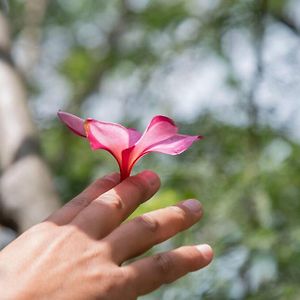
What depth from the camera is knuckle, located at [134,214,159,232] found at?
2.88 ft

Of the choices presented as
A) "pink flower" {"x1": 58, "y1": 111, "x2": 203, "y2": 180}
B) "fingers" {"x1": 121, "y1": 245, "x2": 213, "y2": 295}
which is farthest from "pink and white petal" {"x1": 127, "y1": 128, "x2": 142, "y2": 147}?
"fingers" {"x1": 121, "y1": 245, "x2": 213, "y2": 295}

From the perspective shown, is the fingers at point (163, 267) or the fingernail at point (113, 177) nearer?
the fingers at point (163, 267)

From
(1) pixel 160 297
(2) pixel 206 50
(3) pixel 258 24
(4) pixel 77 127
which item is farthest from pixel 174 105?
(4) pixel 77 127

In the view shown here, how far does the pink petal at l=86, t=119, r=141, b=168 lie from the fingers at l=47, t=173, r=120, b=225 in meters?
0.03

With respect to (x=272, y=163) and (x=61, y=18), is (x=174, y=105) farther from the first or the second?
(x=61, y=18)

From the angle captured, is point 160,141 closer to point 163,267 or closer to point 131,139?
point 131,139

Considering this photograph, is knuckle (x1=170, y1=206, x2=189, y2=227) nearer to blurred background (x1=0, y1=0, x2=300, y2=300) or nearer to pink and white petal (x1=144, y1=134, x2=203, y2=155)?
pink and white petal (x1=144, y1=134, x2=203, y2=155)

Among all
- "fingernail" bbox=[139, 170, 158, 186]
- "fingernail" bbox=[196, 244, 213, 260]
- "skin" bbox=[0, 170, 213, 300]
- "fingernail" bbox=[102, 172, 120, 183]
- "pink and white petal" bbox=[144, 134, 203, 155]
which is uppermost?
"pink and white petal" bbox=[144, 134, 203, 155]

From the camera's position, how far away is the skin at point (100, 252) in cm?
82

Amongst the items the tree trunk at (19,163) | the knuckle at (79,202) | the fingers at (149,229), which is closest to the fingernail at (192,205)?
the fingers at (149,229)

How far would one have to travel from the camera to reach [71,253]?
0.83 m

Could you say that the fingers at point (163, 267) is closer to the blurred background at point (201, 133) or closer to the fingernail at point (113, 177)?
the fingernail at point (113, 177)

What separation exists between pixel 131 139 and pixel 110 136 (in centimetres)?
3

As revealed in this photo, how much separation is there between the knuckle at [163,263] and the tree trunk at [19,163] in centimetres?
68
